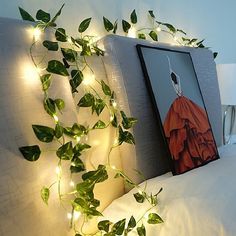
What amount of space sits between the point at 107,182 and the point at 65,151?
10.8 inches

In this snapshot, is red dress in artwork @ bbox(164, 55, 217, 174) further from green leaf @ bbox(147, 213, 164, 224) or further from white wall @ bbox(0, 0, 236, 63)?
white wall @ bbox(0, 0, 236, 63)

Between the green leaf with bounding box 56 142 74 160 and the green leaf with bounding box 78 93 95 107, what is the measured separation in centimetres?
20

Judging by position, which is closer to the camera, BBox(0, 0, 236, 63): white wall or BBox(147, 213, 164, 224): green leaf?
BBox(147, 213, 164, 224): green leaf

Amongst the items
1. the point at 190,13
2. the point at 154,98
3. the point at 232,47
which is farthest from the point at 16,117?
the point at 232,47

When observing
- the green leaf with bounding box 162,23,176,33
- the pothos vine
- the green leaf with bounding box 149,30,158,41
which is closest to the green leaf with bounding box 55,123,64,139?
the pothos vine

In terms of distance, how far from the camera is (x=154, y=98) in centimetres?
108

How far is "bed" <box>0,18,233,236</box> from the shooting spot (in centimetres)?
68

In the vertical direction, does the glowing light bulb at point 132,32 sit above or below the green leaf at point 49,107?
above

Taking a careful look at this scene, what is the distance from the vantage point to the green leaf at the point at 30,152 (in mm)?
703

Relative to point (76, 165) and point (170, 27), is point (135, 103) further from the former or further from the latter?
point (170, 27)

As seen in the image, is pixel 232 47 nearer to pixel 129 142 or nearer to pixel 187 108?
pixel 187 108

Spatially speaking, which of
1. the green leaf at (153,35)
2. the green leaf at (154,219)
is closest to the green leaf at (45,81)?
the green leaf at (154,219)

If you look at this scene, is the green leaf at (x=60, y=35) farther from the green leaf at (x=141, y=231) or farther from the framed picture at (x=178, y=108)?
the green leaf at (x=141, y=231)

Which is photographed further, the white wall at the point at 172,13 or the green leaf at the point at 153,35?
the green leaf at the point at 153,35
